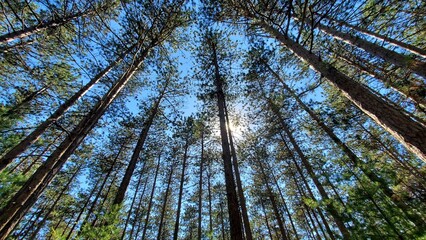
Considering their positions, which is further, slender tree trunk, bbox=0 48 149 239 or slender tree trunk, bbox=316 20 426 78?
slender tree trunk, bbox=316 20 426 78

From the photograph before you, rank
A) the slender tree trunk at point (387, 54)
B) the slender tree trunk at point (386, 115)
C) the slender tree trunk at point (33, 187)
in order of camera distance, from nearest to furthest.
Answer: the slender tree trunk at point (386, 115) → the slender tree trunk at point (33, 187) → the slender tree trunk at point (387, 54)

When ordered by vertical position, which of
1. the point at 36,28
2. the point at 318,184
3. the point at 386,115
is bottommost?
the point at 386,115

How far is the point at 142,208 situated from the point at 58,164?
1713cm

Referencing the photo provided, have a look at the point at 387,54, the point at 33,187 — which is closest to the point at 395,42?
the point at 387,54

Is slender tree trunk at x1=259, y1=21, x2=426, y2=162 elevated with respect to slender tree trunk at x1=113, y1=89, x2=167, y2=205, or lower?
lower

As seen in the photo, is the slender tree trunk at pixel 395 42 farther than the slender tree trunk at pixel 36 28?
Yes

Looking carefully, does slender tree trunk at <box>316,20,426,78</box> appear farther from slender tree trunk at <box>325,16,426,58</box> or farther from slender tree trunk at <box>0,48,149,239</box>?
slender tree trunk at <box>0,48,149,239</box>

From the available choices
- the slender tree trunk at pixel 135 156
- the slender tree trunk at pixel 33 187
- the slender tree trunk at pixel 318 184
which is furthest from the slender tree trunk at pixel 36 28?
the slender tree trunk at pixel 318 184

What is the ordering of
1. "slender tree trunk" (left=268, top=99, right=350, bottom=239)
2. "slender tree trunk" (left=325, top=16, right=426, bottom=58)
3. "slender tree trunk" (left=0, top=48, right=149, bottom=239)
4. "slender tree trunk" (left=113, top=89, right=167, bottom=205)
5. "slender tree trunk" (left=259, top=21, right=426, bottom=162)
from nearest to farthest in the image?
"slender tree trunk" (left=259, top=21, right=426, bottom=162) < "slender tree trunk" (left=0, top=48, right=149, bottom=239) < "slender tree trunk" (left=268, top=99, right=350, bottom=239) < "slender tree trunk" (left=325, top=16, right=426, bottom=58) < "slender tree trunk" (left=113, top=89, right=167, bottom=205)

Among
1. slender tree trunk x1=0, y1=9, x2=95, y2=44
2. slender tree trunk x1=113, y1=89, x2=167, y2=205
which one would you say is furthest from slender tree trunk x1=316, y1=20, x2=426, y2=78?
slender tree trunk x1=113, y1=89, x2=167, y2=205

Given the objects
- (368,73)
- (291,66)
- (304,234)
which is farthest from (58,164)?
(304,234)

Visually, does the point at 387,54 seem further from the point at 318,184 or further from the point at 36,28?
the point at 36,28

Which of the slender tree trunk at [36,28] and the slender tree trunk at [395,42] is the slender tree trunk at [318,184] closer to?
the slender tree trunk at [395,42]

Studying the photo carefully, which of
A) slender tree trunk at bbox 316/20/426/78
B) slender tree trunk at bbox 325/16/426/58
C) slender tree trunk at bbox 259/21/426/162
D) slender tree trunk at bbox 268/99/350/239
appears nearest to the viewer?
slender tree trunk at bbox 259/21/426/162
